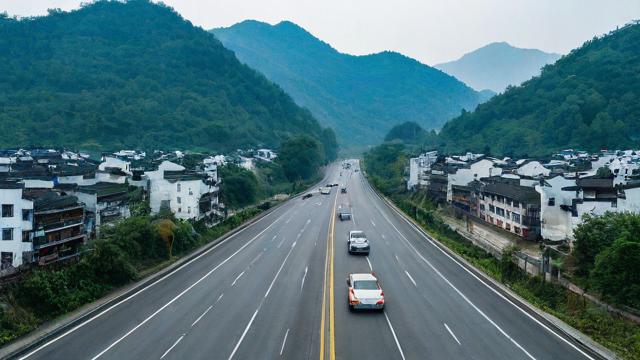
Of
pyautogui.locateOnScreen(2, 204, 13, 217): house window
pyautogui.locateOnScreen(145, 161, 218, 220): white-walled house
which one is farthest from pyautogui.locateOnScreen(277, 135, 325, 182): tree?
pyautogui.locateOnScreen(2, 204, 13, 217): house window

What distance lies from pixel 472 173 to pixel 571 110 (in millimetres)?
74886

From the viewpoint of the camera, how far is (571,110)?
134250mm

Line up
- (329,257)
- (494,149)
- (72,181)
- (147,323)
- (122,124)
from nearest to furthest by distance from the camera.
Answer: (147,323)
(329,257)
(72,181)
(122,124)
(494,149)

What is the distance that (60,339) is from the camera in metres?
19.6

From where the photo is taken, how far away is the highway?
1791 cm

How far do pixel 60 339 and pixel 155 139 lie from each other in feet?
403

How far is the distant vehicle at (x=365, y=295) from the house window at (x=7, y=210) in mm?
24632

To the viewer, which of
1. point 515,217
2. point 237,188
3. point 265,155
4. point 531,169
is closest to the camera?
point 515,217

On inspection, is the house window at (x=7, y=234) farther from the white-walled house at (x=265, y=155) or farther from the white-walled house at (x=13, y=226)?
the white-walled house at (x=265, y=155)

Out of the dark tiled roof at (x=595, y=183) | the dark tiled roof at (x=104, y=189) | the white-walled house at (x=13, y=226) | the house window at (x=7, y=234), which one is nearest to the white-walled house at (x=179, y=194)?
the dark tiled roof at (x=104, y=189)

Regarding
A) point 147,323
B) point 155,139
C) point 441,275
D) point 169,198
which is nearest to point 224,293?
point 147,323

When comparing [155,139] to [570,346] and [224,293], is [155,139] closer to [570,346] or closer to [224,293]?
[224,293]

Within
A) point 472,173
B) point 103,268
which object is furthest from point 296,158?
point 103,268

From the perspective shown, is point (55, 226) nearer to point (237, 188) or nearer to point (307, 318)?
point (307, 318)
